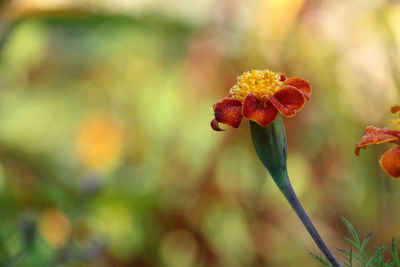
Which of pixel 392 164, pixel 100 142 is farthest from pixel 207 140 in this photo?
pixel 392 164

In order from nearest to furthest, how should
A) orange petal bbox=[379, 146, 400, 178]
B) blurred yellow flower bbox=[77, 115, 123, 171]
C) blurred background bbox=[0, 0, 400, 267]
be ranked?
orange petal bbox=[379, 146, 400, 178] < blurred background bbox=[0, 0, 400, 267] < blurred yellow flower bbox=[77, 115, 123, 171]

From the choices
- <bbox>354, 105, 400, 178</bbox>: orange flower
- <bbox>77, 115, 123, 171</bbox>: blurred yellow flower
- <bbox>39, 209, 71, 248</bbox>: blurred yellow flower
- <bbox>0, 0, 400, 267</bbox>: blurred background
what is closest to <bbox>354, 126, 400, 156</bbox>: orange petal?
<bbox>354, 105, 400, 178</bbox>: orange flower

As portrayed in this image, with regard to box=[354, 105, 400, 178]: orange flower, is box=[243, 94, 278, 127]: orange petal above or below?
above

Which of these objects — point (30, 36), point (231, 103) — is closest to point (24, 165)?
point (30, 36)

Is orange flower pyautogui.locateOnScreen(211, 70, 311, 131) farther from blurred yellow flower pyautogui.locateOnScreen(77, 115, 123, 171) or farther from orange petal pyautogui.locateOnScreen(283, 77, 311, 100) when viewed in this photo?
blurred yellow flower pyautogui.locateOnScreen(77, 115, 123, 171)

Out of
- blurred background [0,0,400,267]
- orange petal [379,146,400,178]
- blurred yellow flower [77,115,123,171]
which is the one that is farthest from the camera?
blurred yellow flower [77,115,123,171]

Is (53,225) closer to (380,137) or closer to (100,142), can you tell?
(100,142)

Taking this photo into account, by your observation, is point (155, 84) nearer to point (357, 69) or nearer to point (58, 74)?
point (58, 74)

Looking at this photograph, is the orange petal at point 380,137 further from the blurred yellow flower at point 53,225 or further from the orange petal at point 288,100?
the blurred yellow flower at point 53,225

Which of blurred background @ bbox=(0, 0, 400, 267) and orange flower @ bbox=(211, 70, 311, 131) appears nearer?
orange flower @ bbox=(211, 70, 311, 131)
